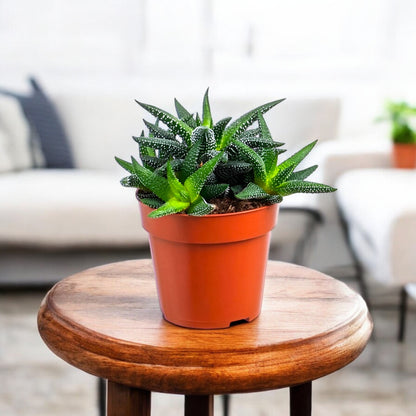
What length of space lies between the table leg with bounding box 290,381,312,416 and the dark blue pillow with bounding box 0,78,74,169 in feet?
6.66

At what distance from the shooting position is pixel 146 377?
2.51 ft

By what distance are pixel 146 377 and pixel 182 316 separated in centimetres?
12

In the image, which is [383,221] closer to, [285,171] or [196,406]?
[196,406]

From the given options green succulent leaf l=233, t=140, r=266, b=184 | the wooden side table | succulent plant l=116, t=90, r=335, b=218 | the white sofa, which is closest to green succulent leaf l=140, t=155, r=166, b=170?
succulent plant l=116, t=90, r=335, b=218

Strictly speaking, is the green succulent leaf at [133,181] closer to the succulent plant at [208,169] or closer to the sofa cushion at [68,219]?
the succulent plant at [208,169]

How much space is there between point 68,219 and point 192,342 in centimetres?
163

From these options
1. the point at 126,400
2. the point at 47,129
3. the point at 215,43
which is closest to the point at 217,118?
the point at 47,129

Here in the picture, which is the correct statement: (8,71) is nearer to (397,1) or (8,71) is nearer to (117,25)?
(117,25)

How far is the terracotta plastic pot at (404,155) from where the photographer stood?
2.48 meters

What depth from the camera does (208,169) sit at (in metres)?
0.77

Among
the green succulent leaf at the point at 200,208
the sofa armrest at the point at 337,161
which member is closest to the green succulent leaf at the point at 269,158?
the green succulent leaf at the point at 200,208

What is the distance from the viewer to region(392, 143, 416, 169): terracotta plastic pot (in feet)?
8.14

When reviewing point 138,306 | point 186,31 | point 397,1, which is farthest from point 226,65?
point 138,306

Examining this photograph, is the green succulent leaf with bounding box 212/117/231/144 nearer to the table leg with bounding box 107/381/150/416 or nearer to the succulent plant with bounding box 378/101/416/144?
the table leg with bounding box 107/381/150/416
